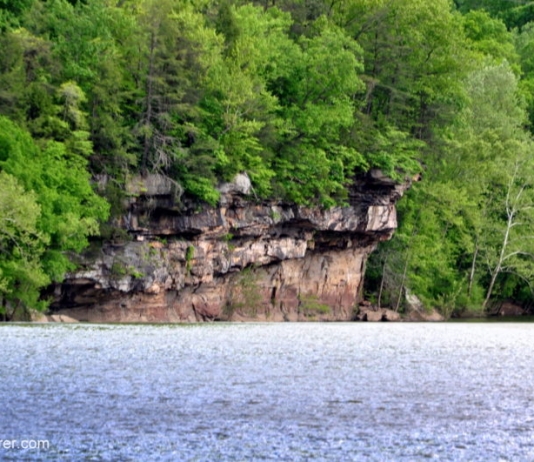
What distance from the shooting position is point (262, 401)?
828 inches

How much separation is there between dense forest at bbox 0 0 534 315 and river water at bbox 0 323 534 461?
59.3 ft

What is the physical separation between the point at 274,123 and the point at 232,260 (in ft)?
32.4

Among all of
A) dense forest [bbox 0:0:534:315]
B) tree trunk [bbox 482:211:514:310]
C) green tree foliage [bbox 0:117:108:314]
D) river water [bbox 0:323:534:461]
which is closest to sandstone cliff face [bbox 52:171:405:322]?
dense forest [bbox 0:0:534:315]

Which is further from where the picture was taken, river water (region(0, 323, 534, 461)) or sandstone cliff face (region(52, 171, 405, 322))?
sandstone cliff face (region(52, 171, 405, 322))

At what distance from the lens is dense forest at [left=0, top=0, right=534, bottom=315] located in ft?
169

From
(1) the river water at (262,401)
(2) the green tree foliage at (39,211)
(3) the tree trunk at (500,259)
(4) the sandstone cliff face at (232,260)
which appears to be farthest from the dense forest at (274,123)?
(1) the river water at (262,401)

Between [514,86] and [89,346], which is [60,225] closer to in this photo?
Answer: [89,346]

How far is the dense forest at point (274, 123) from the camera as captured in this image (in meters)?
51.4

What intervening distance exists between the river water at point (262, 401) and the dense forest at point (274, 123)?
59.3 ft

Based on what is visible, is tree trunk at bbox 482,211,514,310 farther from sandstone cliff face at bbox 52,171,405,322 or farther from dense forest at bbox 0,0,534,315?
sandstone cliff face at bbox 52,171,405,322

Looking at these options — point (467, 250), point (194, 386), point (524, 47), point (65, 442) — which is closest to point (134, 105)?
point (467, 250)

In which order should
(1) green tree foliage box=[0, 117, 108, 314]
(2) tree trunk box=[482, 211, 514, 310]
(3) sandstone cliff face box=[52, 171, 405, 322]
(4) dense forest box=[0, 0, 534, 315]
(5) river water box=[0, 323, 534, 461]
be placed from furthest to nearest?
(2) tree trunk box=[482, 211, 514, 310] < (3) sandstone cliff face box=[52, 171, 405, 322] < (4) dense forest box=[0, 0, 534, 315] < (1) green tree foliage box=[0, 117, 108, 314] < (5) river water box=[0, 323, 534, 461]

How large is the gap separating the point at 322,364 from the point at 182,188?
29.9 meters

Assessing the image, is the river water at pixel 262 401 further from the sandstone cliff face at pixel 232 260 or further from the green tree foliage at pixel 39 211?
the sandstone cliff face at pixel 232 260
